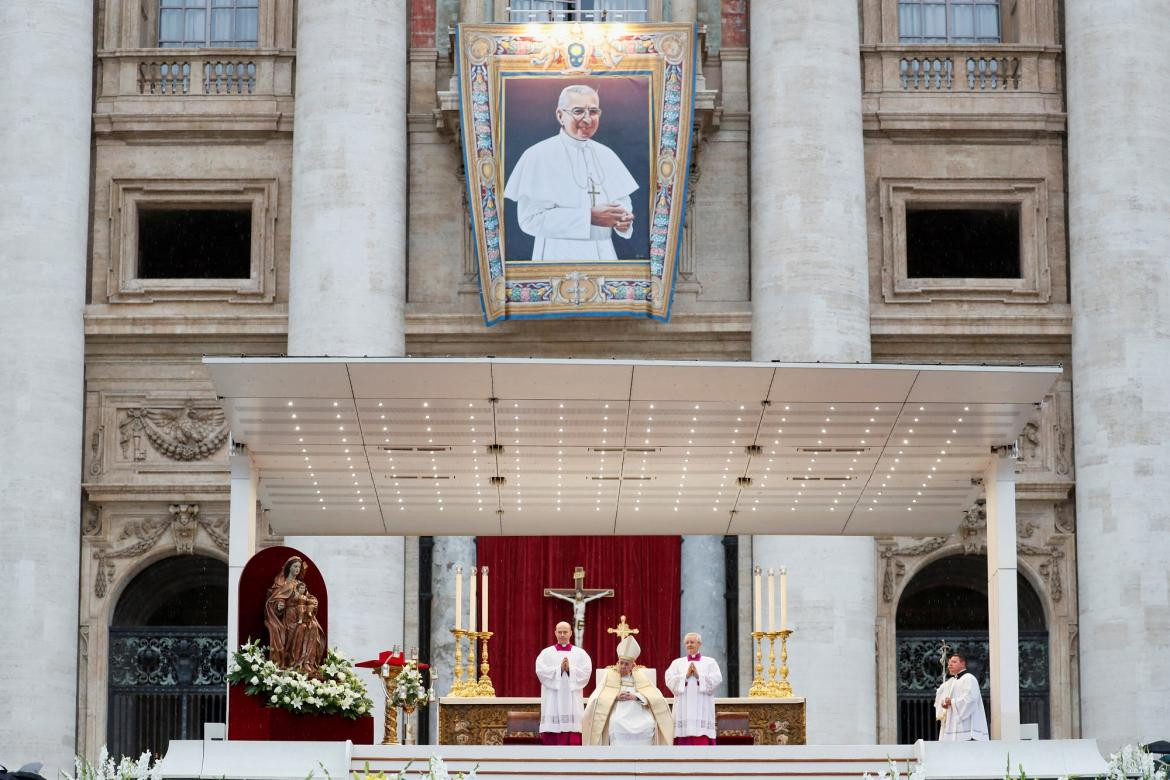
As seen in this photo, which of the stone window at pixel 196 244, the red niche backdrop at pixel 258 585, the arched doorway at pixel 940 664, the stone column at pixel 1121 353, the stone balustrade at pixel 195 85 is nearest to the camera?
Result: the red niche backdrop at pixel 258 585

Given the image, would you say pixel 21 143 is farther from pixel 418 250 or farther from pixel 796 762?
pixel 796 762

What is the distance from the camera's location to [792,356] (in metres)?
26.9

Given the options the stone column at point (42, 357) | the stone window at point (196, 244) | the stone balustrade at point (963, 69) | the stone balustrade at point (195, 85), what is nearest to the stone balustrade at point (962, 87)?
the stone balustrade at point (963, 69)

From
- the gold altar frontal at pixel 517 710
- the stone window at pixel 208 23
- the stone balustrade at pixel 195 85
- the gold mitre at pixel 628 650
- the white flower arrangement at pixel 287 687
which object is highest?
the stone window at pixel 208 23

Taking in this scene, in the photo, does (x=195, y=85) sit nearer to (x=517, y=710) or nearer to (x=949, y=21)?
(x=949, y=21)

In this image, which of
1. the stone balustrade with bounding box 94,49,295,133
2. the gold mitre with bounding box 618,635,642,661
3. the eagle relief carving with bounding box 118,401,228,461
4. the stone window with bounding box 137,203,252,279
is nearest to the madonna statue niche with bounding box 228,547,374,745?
the gold mitre with bounding box 618,635,642,661

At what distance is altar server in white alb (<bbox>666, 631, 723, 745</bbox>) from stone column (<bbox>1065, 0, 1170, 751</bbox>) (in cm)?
746

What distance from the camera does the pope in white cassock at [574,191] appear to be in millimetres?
27672

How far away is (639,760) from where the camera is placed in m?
17.5

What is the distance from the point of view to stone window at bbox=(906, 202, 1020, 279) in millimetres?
28938

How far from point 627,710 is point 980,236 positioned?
1169 centimetres

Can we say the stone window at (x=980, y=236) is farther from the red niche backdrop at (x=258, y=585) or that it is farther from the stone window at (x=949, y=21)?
the red niche backdrop at (x=258, y=585)

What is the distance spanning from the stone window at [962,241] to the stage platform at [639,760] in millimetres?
12411

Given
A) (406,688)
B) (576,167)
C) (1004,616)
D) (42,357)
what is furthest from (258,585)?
(576,167)
